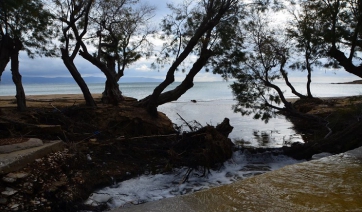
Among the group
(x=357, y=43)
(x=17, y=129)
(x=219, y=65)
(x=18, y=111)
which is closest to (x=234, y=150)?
(x=219, y=65)

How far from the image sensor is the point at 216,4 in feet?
39.4

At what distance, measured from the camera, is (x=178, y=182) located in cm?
766

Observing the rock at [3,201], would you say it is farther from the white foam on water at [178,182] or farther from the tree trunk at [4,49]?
the tree trunk at [4,49]

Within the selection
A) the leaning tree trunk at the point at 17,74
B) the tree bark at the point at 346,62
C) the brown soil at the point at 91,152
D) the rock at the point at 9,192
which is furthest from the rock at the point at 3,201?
the tree bark at the point at 346,62

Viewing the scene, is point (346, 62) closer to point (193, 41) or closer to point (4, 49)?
point (193, 41)

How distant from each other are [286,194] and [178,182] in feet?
11.3

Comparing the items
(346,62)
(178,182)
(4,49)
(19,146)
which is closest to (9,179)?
(19,146)

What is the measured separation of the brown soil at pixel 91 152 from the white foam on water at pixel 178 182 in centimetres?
25

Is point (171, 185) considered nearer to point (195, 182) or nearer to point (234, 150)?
point (195, 182)

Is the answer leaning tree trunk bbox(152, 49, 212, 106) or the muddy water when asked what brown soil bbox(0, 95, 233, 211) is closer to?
leaning tree trunk bbox(152, 49, 212, 106)

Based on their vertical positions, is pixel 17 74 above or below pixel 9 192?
above

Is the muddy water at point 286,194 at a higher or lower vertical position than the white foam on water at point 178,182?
higher

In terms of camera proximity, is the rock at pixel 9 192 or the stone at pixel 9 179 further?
the stone at pixel 9 179

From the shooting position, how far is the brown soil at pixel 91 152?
18.8 ft
